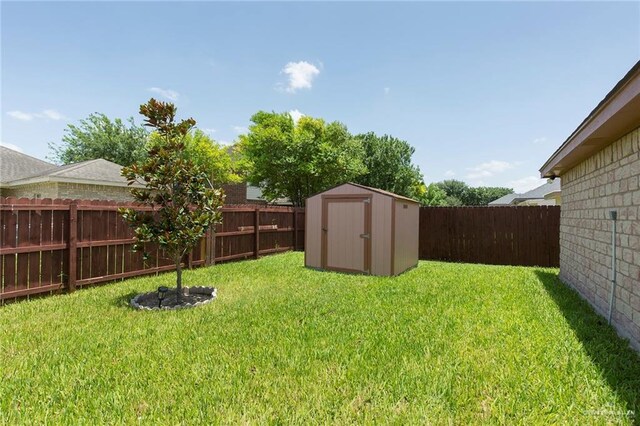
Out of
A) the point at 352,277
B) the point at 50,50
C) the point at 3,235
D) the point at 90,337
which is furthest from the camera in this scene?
the point at 50,50

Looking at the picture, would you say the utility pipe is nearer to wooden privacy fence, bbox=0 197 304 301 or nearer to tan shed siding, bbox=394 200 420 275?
tan shed siding, bbox=394 200 420 275

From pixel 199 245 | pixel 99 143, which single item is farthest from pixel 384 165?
pixel 99 143

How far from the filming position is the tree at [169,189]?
5.23 metres

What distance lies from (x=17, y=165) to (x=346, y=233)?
1832 centimetres

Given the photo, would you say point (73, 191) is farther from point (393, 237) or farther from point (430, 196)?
point (430, 196)

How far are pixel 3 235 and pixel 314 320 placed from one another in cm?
505

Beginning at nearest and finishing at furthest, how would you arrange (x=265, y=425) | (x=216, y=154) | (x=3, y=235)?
(x=265, y=425) → (x=3, y=235) → (x=216, y=154)

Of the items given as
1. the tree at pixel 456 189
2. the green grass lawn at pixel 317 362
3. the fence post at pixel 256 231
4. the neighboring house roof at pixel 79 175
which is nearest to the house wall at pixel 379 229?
the green grass lawn at pixel 317 362

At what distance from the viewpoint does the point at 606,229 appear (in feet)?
14.6

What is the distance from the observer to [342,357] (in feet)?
10.2

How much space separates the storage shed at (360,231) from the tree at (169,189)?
12.3 ft

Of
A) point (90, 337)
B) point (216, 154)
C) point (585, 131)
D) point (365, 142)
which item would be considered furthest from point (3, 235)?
point (365, 142)

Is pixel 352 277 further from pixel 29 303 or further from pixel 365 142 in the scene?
pixel 365 142

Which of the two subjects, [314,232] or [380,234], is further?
[314,232]
